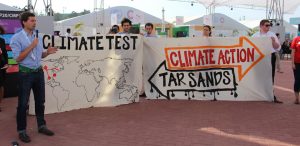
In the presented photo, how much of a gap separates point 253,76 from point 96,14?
2010 cm

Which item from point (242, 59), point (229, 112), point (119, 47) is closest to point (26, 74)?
point (119, 47)

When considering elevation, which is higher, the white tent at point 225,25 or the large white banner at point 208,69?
the white tent at point 225,25

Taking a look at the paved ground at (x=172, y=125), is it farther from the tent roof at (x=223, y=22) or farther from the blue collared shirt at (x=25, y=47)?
the tent roof at (x=223, y=22)

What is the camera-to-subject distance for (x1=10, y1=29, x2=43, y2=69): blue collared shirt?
17.9ft

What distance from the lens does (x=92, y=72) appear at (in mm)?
8117

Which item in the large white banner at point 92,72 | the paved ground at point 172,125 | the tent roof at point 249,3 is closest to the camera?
the paved ground at point 172,125

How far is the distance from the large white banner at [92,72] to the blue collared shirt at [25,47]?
1.72 meters

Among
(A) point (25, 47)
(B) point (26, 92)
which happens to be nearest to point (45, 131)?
(B) point (26, 92)

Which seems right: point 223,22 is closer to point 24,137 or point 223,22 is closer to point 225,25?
point 225,25

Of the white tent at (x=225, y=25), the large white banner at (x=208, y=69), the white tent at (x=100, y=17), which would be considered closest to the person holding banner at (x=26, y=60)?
the large white banner at (x=208, y=69)

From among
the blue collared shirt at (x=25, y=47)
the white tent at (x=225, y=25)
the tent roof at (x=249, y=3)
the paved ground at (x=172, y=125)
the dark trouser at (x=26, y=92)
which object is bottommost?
the paved ground at (x=172, y=125)

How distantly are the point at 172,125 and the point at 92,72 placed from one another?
2.31 meters

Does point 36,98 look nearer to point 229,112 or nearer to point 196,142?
point 196,142

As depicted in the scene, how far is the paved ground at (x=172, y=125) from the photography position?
227 inches
